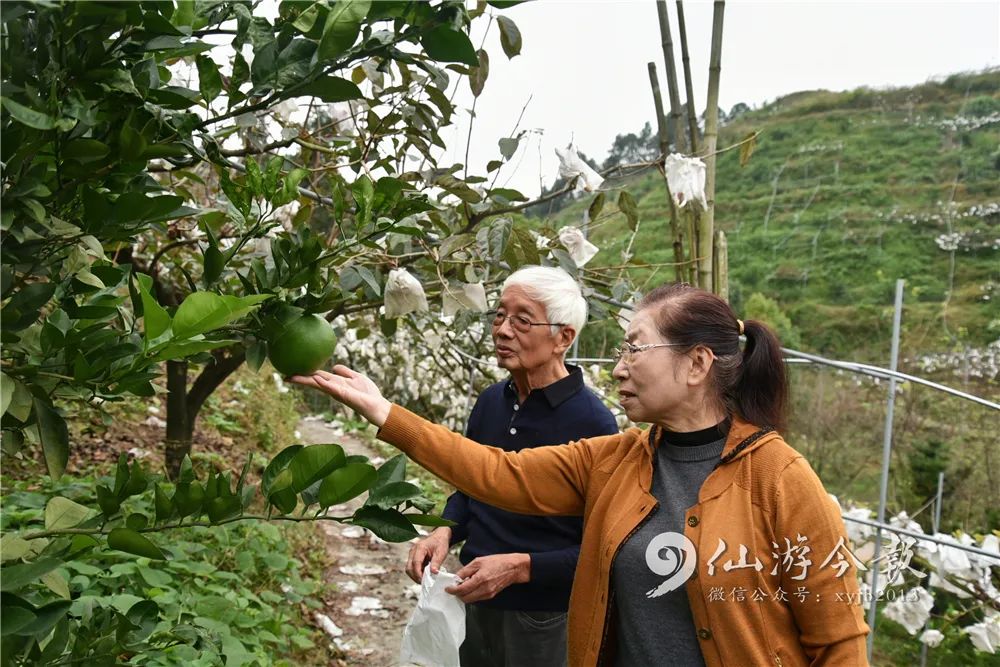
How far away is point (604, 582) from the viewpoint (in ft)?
4.48

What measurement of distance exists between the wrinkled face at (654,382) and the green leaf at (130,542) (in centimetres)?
87

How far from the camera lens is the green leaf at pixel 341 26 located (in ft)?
2.41

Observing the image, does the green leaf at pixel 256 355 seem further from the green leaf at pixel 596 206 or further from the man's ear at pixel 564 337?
the green leaf at pixel 596 206

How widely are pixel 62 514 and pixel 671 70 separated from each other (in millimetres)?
1968

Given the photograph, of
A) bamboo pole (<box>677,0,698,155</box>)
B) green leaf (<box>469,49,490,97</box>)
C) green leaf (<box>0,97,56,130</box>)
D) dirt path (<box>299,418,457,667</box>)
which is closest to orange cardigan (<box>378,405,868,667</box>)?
green leaf (<box>0,97,56,130</box>)

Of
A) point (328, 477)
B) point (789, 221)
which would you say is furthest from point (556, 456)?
point (789, 221)

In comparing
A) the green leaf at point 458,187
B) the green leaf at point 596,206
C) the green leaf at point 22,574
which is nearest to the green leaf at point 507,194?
the green leaf at point 458,187

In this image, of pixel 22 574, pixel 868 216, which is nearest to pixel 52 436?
pixel 22 574

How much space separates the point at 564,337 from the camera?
1.95m

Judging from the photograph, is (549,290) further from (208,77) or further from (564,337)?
(208,77)

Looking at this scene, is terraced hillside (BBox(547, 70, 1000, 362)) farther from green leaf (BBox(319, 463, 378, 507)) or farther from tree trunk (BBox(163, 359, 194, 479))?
green leaf (BBox(319, 463, 378, 507))

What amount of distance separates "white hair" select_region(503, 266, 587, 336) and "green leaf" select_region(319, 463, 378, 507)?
1.14 metres

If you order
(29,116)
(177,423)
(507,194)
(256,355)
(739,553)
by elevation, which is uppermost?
(29,116)

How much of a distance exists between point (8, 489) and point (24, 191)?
2.39 m
